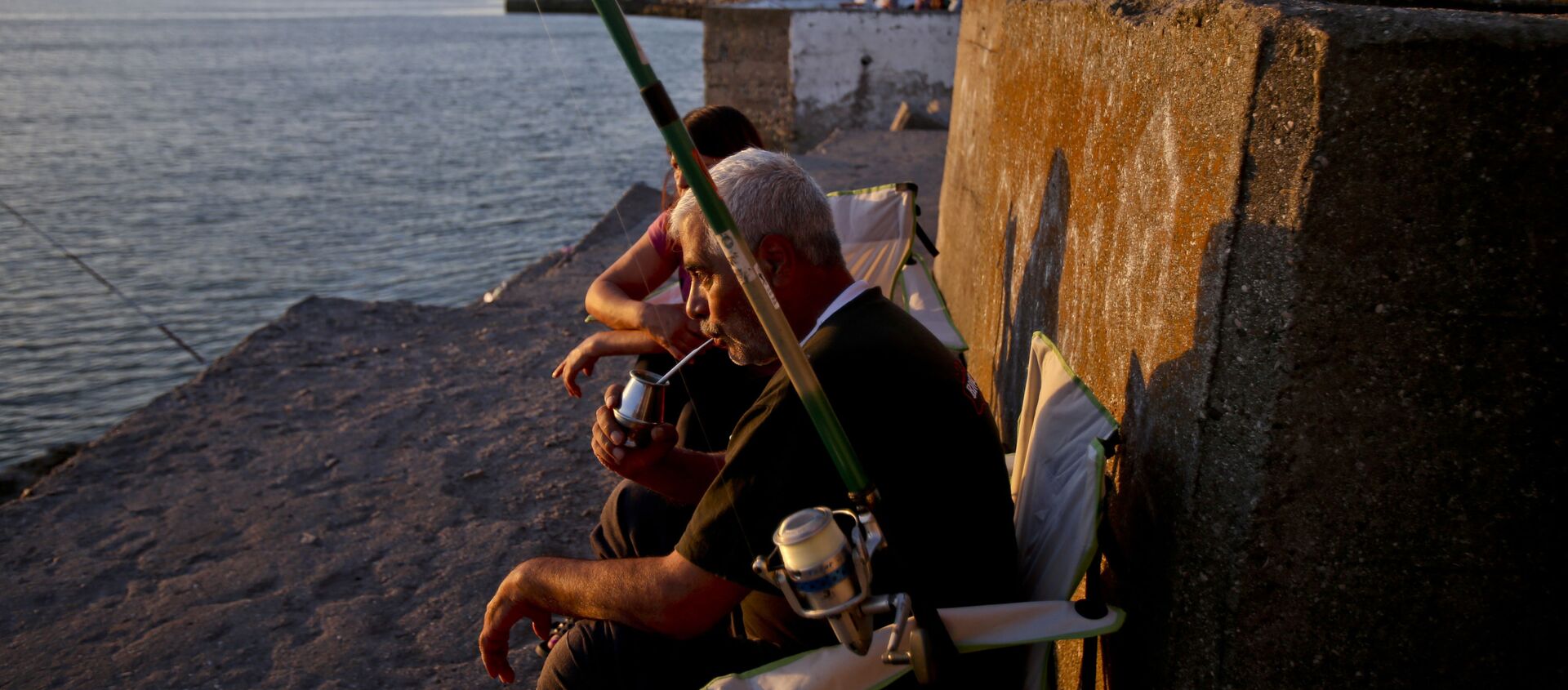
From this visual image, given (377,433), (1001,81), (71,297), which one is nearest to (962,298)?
(1001,81)

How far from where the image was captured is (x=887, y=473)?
201 cm

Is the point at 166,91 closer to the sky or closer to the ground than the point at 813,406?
closer to the ground

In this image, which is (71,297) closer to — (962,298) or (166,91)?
(962,298)

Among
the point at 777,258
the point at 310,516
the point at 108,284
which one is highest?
the point at 777,258

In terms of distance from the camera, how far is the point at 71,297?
1154 centimetres

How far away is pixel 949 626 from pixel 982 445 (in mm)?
367

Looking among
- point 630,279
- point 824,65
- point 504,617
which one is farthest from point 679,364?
point 824,65

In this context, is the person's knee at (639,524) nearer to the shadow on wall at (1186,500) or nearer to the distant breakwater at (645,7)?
the shadow on wall at (1186,500)

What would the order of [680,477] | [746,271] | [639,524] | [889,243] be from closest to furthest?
[746,271]
[680,477]
[639,524]
[889,243]

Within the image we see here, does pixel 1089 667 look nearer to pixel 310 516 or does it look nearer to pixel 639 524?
pixel 639 524

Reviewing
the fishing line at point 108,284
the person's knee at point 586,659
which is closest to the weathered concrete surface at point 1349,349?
the person's knee at point 586,659

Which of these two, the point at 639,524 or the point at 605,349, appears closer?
the point at 639,524

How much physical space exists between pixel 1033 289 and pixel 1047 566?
1.20 m

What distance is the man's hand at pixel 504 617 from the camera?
7.75 feet
